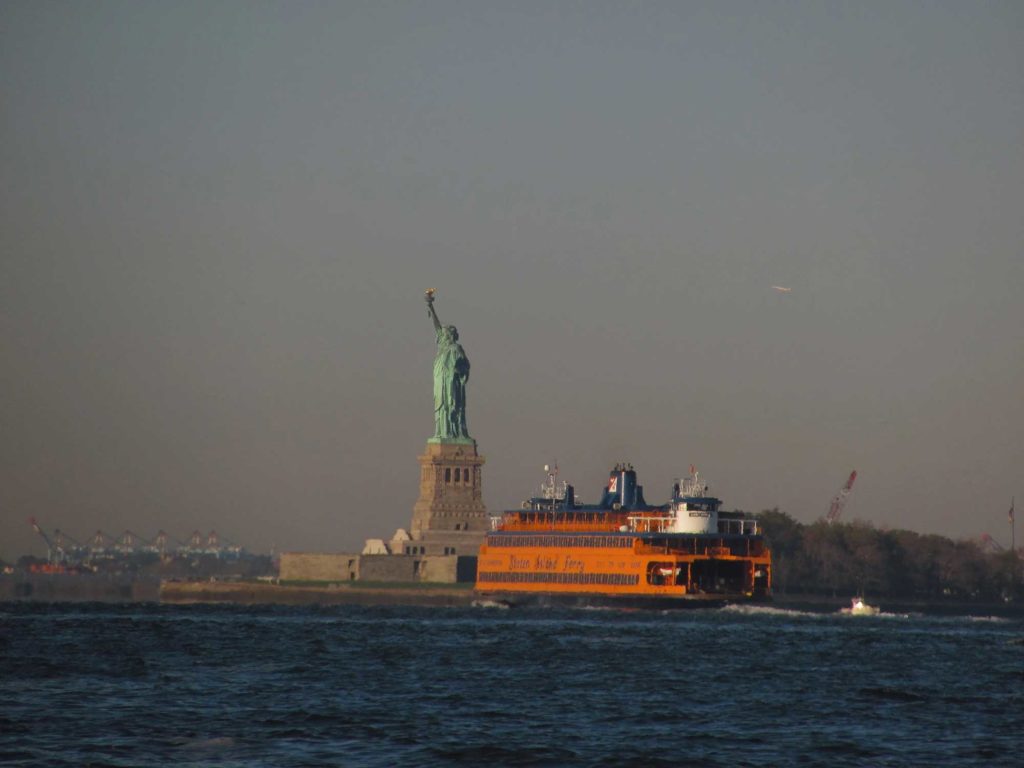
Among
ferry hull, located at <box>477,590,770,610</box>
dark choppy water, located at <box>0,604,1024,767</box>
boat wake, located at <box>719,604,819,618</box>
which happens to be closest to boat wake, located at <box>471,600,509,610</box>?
ferry hull, located at <box>477,590,770,610</box>

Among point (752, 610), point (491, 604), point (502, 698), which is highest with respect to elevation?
point (752, 610)

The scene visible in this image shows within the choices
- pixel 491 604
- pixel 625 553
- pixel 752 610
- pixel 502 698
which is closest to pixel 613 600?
pixel 625 553

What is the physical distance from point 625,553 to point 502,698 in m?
93.8

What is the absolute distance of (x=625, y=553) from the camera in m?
172

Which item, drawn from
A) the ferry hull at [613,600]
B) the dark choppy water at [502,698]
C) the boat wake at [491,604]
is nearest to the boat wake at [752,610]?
the ferry hull at [613,600]

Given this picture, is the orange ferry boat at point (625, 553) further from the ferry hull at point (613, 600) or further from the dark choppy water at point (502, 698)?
the dark choppy water at point (502, 698)

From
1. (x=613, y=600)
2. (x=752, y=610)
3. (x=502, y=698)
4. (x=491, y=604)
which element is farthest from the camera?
(x=491, y=604)

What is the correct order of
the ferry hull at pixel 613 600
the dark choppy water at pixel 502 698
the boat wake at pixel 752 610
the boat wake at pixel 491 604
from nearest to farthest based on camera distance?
the dark choppy water at pixel 502 698 < the ferry hull at pixel 613 600 < the boat wake at pixel 752 610 < the boat wake at pixel 491 604

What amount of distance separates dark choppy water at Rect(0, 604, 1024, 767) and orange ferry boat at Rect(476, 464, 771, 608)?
103ft

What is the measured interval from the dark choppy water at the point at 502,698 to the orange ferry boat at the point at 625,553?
31.4 meters

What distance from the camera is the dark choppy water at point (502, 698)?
60.9m

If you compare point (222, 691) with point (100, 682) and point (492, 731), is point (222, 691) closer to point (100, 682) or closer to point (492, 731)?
point (100, 682)

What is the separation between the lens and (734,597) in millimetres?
165750

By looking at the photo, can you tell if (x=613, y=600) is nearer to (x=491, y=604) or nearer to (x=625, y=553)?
(x=625, y=553)
